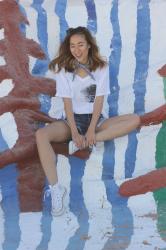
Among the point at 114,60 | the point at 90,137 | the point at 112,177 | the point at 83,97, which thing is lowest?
the point at 112,177

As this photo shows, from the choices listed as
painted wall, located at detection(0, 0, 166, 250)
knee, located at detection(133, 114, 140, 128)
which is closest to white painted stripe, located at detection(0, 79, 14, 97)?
painted wall, located at detection(0, 0, 166, 250)

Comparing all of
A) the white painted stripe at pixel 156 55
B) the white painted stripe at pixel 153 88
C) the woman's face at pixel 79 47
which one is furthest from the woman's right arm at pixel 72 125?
the white painted stripe at pixel 156 55

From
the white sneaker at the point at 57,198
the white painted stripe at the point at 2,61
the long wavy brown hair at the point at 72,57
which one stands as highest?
the long wavy brown hair at the point at 72,57

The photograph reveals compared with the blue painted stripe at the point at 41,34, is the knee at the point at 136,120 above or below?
below

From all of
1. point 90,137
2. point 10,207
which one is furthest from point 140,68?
point 10,207

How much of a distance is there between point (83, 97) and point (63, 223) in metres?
0.72

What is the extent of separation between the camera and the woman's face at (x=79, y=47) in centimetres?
307

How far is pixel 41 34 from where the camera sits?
11.9 ft

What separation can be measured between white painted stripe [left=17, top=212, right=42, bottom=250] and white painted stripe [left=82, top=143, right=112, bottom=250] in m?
0.24

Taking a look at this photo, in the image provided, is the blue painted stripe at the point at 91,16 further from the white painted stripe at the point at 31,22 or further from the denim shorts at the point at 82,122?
the denim shorts at the point at 82,122

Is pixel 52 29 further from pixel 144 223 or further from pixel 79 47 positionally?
pixel 144 223

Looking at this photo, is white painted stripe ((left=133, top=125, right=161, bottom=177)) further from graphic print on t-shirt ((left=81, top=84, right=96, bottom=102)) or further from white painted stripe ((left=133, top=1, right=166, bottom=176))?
graphic print on t-shirt ((left=81, top=84, right=96, bottom=102))

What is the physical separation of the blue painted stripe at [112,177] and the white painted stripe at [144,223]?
3 cm

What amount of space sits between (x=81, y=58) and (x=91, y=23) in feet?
Result: 2.12
